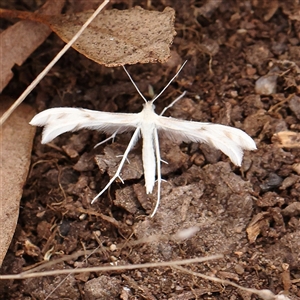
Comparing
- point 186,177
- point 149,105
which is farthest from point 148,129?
point 186,177

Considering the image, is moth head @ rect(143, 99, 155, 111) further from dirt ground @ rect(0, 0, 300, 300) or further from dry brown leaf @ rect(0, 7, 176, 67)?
dry brown leaf @ rect(0, 7, 176, 67)

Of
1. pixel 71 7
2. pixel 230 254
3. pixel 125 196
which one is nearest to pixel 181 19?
pixel 71 7

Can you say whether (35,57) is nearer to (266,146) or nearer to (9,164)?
(9,164)

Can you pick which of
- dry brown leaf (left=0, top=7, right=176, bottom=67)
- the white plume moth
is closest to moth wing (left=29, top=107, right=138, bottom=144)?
the white plume moth

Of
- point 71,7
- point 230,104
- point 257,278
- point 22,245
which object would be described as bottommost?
point 257,278

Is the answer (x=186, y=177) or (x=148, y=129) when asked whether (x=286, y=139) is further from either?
(x=148, y=129)

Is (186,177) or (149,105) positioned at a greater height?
(149,105)
